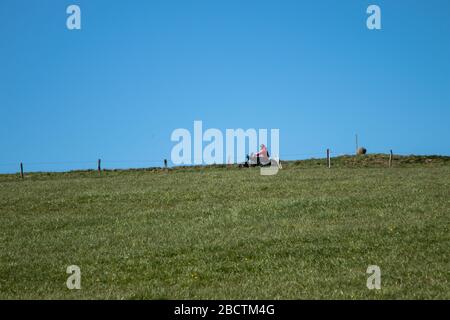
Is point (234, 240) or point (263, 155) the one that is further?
point (263, 155)

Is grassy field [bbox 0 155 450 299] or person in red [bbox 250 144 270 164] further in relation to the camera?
person in red [bbox 250 144 270 164]

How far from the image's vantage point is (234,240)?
23219 mm

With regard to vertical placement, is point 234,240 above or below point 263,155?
below

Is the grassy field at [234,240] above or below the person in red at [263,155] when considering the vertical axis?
below

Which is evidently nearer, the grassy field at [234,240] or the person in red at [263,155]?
the grassy field at [234,240]

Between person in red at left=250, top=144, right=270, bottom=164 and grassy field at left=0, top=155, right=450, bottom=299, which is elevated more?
person in red at left=250, top=144, right=270, bottom=164

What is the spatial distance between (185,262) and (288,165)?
48435 millimetres

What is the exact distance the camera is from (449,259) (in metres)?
19.3

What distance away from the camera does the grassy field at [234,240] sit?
1628 cm

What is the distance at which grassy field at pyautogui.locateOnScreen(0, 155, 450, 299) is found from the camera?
16.3m

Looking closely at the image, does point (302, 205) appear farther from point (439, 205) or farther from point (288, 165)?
point (288, 165)

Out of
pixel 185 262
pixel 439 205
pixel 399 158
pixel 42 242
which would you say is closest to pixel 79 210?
pixel 42 242
